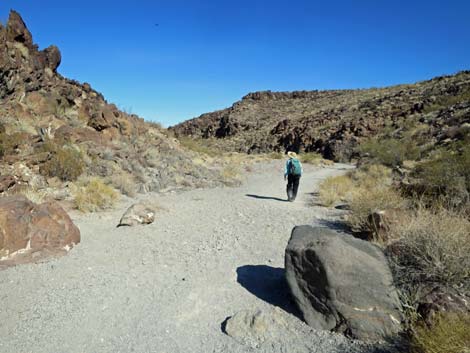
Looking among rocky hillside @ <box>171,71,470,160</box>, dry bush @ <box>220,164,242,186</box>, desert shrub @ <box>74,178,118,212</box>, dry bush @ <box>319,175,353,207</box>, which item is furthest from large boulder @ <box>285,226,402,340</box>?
rocky hillside @ <box>171,71,470,160</box>

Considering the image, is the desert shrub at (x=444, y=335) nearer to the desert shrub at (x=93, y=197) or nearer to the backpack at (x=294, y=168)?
the backpack at (x=294, y=168)

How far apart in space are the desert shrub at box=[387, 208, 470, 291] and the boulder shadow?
1.21 metres

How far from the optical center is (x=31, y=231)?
4891 millimetres

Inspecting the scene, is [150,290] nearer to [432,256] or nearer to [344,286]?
[344,286]

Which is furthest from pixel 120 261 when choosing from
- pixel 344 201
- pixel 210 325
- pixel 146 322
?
pixel 344 201

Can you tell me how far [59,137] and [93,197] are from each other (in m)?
4.25

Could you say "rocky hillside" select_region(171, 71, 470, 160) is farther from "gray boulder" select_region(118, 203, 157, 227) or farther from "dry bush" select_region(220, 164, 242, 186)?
"gray boulder" select_region(118, 203, 157, 227)

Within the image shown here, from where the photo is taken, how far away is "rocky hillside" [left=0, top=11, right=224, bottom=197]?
29.1 ft

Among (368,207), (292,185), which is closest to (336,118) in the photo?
(292,185)

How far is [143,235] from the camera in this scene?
612 centimetres

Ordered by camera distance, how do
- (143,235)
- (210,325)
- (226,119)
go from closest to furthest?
(210,325)
(143,235)
(226,119)

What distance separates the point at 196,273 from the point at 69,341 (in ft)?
5.91

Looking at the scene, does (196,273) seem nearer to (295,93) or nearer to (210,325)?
(210,325)

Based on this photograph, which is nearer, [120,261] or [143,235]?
[120,261]
